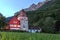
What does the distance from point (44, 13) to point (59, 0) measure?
1868 millimetres

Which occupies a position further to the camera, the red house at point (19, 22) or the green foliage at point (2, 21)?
the green foliage at point (2, 21)

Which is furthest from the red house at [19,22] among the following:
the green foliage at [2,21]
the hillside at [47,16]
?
the green foliage at [2,21]

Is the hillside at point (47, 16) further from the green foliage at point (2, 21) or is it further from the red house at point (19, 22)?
the green foliage at point (2, 21)

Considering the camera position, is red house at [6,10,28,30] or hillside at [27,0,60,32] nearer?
hillside at [27,0,60,32]

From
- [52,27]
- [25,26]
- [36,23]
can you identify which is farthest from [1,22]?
[52,27]

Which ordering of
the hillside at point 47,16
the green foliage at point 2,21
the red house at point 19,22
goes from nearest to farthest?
the hillside at point 47,16 → the red house at point 19,22 → the green foliage at point 2,21

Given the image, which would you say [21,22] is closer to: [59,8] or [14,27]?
[14,27]

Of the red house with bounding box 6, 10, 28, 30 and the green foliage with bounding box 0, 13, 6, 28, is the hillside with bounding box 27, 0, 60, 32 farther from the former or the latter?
the green foliage with bounding box 0, 13, 6, 28

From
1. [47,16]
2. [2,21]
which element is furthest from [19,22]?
[2,21]

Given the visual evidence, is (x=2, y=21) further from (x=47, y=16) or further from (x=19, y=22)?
(x=47, y=16)

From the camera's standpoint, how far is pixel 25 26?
2028 cm

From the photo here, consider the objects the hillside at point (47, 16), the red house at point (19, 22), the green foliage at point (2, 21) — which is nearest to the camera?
the hillside at point (47, 16)

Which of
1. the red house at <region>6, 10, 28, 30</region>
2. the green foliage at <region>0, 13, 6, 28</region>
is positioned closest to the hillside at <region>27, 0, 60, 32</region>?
the red house at <region>6, 10, 28, 30</region>

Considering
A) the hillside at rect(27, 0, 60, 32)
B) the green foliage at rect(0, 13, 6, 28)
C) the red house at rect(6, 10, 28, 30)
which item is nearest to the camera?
the hillside at rect(27, 0, 60, 32)
